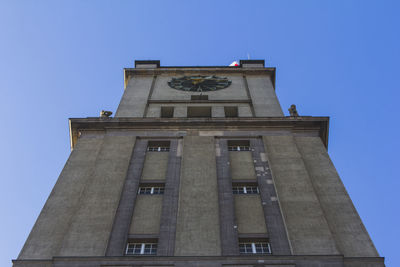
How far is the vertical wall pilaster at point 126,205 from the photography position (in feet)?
75.4

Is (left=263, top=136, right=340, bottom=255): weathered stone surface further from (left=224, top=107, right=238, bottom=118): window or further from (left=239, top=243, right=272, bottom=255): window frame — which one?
(left=224, top=107, right=238, bottom=118): window

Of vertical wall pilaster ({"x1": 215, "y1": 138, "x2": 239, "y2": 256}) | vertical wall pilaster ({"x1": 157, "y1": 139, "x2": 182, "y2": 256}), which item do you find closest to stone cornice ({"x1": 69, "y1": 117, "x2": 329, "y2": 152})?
vertical wall pilaster ({"x1": 157, "y1": 139, "x2": 182, "y2": 256})

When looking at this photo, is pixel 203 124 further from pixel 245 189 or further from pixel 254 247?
pixel 254 247

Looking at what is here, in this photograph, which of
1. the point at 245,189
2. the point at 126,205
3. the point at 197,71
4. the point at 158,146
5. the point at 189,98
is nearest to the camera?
the point at 126,205

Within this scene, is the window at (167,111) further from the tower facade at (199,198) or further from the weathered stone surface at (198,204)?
the weathered stone surface at (198,204)

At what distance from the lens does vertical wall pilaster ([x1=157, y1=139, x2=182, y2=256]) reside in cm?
2269

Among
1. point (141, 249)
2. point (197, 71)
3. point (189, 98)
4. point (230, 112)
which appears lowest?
point (141, 249)

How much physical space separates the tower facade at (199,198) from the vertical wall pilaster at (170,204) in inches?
2.4

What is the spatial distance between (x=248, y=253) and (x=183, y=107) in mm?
20845

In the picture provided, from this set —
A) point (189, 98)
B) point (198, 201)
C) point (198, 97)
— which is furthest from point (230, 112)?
point (198, 201)

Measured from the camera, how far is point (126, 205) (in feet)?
85.9

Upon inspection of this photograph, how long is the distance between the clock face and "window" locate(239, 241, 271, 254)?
80.8ft

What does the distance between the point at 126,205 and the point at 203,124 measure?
11.4 metres

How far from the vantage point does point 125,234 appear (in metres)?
23.8
